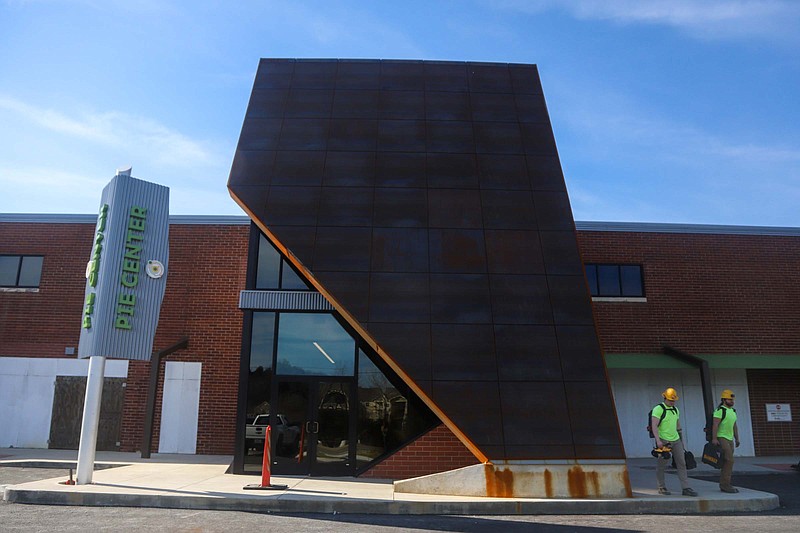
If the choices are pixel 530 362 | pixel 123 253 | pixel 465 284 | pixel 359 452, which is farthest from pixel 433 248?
pixel 123 253

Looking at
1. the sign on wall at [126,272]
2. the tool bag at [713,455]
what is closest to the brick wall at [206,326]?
the sign on wall at [126,272]

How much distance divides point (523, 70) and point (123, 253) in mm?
10994

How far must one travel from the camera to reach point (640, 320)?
1827 cm

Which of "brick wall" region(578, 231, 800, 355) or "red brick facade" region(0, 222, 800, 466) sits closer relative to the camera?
"red brick facade" region(0, 222, 800, 466)

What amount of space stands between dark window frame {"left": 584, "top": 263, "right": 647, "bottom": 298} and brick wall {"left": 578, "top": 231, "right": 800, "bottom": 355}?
150 millimetres

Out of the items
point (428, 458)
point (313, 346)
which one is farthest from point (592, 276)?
point (313, 346)

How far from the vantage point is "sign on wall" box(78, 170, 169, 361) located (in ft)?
37.8

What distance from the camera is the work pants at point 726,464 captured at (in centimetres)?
1046

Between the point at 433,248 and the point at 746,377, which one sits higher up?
the point at 433,248

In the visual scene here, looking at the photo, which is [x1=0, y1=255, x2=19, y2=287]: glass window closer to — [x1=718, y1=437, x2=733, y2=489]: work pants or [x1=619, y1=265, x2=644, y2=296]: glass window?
[x1=619, y1=265, x2=644, y2=296]: glass window

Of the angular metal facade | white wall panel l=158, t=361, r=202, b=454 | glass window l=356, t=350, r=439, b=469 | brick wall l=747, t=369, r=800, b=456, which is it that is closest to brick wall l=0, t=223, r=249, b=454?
white wall panel l=158, t=361, r=202, b=454

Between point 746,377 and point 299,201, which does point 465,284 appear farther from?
point 746,377

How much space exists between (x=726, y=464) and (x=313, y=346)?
8.13 metres

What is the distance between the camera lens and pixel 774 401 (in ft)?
59.7
